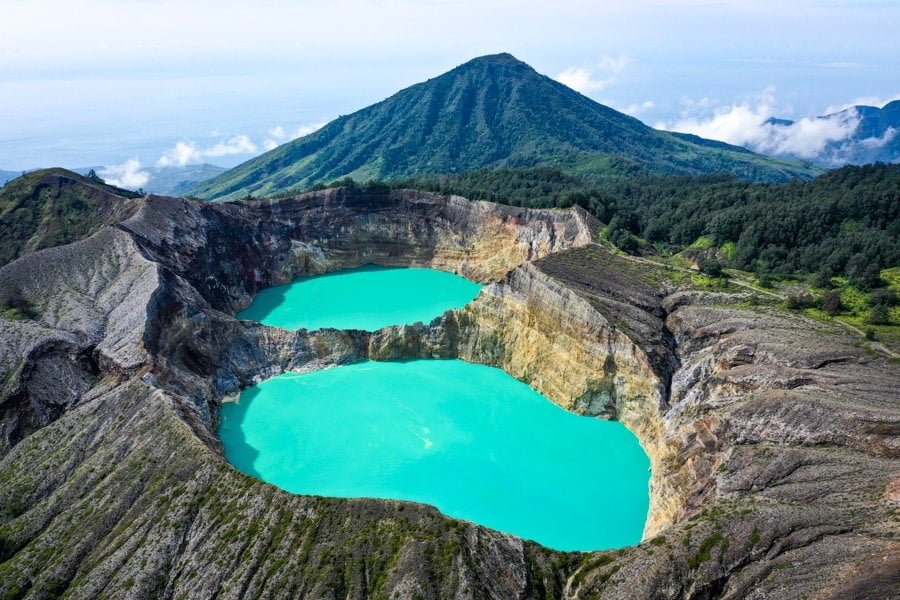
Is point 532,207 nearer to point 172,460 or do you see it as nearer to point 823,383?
point 823,383

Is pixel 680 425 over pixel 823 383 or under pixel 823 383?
under

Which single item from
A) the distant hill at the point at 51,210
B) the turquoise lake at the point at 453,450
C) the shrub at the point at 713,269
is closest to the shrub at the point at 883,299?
the shrub at the point at 713,269

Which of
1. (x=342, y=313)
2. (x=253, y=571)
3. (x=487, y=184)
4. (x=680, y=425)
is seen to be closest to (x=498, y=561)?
(x=253, y=571)

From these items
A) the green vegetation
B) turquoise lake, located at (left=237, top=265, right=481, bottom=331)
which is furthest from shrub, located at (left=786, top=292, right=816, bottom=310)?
turquoise lake, located at (left=237, top=265, right=481, bottom=331)

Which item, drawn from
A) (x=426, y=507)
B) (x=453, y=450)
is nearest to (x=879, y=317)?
(x=453, y=450)

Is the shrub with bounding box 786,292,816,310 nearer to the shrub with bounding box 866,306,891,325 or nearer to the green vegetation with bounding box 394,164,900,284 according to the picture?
the shrub with bounding box 866,306,891,325

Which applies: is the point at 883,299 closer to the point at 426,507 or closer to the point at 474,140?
the point at 426,507
